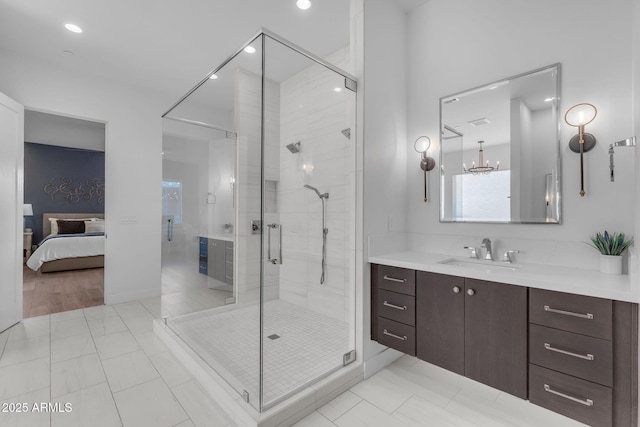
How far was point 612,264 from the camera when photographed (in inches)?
61.1

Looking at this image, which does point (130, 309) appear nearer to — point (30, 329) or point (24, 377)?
point (30, 329)

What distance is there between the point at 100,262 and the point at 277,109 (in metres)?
6.38

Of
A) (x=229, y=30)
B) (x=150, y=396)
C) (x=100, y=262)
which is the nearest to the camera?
(x=150, y=396)

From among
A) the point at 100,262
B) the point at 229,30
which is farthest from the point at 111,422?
the point at 100,262

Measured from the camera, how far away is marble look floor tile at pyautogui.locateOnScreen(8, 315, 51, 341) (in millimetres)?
2741

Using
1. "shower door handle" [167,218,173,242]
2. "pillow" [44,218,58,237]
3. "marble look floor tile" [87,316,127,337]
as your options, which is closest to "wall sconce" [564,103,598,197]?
"shower door handle" [167,218,173,242]

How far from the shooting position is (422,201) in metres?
2.46

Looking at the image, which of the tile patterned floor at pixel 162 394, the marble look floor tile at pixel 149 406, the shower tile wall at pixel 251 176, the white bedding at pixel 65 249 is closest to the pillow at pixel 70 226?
the white bedding at pixel 65 249

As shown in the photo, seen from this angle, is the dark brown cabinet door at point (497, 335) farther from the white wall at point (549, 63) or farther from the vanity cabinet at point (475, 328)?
the white wall at point (549, 63)

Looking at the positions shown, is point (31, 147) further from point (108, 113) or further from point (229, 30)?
point (229, 30)

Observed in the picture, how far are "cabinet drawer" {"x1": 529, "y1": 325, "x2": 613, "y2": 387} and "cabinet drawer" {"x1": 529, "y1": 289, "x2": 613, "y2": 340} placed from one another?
32mm

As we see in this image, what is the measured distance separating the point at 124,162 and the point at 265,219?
319 centimetres

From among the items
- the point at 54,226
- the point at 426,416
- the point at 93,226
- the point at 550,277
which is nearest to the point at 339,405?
the point at 426,416

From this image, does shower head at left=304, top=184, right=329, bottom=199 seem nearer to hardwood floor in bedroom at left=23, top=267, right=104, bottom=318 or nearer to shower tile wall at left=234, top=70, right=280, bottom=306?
shower tile wall at left=234, top=70, right=280, bottom=306
